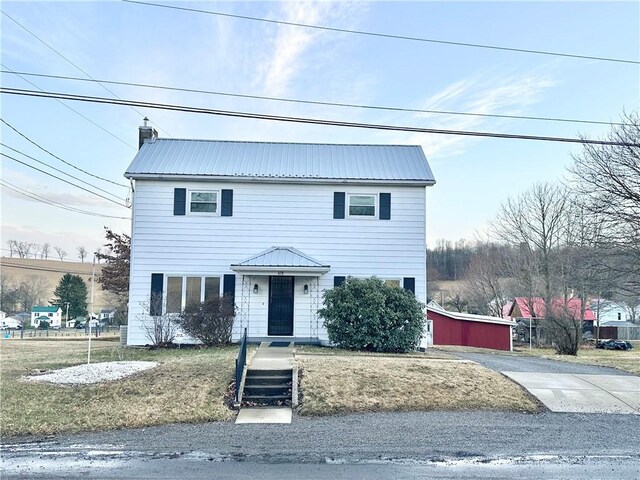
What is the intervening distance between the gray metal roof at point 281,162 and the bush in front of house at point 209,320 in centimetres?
466

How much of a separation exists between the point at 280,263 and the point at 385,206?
4.50 metres

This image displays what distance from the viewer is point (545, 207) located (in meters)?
39.4

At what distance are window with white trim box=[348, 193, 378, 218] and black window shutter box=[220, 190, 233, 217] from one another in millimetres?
4394

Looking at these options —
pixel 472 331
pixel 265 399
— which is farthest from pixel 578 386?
pixel 472 331

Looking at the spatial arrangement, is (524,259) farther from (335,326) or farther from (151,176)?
(151,176)

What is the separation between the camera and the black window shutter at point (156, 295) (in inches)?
646

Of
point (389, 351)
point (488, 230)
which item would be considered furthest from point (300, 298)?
point (488, 230)

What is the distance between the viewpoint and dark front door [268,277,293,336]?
664 inches

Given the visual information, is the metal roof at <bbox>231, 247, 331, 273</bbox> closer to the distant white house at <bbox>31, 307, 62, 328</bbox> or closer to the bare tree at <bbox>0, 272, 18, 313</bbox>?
the distant white house at <bbox>31, 307, 62, 328</bbox>

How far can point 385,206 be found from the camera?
17297mm

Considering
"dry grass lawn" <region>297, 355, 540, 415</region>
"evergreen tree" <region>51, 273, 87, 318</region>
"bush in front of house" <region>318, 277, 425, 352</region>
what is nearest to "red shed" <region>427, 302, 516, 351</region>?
"bush in front of house" <region>318, 277, 425, 352</region>

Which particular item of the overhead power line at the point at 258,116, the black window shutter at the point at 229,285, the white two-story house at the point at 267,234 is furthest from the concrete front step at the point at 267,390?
the black window shutter at the point at 229,285

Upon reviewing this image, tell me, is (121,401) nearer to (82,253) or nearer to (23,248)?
(82,253)

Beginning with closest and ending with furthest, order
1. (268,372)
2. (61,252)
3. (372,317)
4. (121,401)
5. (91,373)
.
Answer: (121,401), (268,372), (91,373), (372,317), (61,252)
